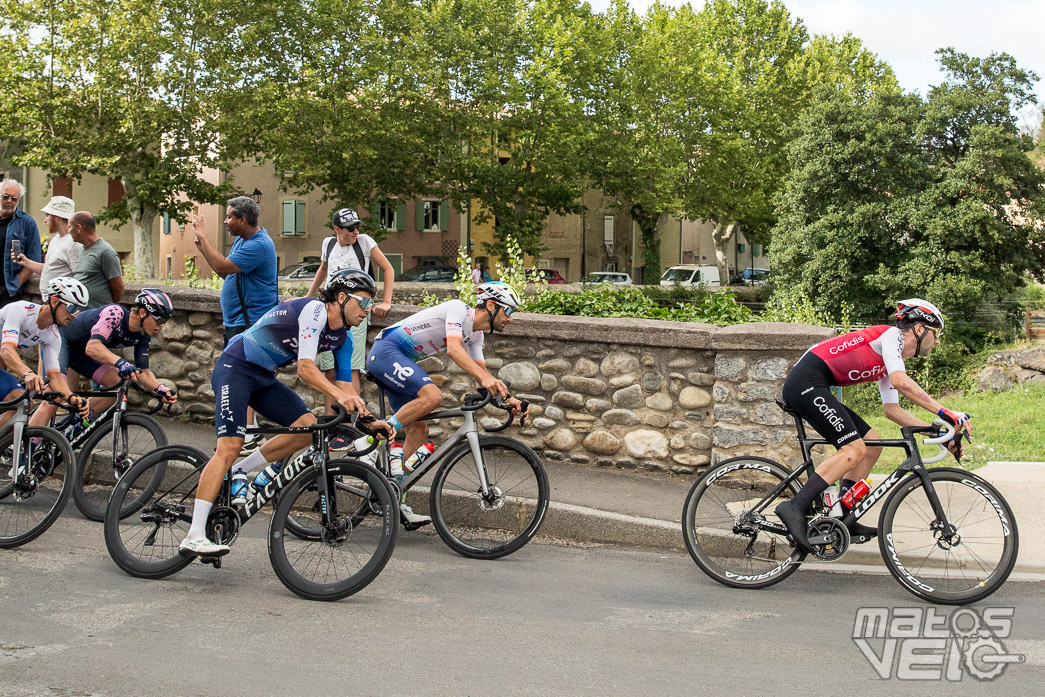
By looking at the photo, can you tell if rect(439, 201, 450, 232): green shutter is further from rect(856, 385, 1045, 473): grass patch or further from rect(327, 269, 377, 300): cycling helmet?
rect(327, 269, 377, 300): cycling helmet

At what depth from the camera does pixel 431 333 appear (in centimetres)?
668

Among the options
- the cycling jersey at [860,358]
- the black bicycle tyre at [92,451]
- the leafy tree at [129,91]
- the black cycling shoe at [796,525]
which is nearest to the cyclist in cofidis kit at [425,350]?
the black bicycle tyre at [92,451]

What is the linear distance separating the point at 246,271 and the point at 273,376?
5.62 feet

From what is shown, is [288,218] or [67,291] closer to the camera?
[67,291]

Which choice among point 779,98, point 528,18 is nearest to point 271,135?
point 528,18

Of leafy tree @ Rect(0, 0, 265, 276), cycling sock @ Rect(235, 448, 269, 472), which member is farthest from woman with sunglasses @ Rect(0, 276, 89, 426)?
leafy tree @ Rect(0, 0, 265, 276)

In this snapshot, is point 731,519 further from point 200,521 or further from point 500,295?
point 200,521

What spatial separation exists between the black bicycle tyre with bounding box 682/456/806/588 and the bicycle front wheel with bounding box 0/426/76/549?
370 centimetres

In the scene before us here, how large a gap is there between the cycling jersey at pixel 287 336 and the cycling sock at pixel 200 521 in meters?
0.79

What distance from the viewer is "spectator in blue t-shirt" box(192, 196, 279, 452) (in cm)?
710

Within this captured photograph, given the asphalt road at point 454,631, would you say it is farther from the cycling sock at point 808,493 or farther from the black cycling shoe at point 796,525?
the cycling sock at point 808,493

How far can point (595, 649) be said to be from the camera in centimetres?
467

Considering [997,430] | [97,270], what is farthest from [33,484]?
[997,430]

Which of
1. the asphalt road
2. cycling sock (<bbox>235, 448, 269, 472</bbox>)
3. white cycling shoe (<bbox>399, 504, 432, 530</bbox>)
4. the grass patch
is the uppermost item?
cycling sock (<bbox>235, 448, 269, 472</bbox>)
